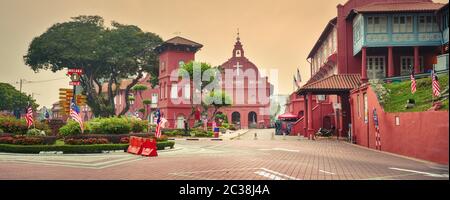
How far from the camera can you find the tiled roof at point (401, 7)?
33.6 metres

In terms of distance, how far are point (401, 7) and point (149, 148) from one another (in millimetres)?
26528

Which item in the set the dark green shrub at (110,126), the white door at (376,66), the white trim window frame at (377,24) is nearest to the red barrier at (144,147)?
the dark green shrub at (110,126)

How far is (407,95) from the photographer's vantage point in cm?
2394

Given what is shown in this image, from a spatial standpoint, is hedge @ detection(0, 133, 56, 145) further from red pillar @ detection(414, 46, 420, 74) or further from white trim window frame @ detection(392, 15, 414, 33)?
red pillar @ detection(414, 46, 420, 74)

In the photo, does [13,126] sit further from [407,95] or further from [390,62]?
[390,62]

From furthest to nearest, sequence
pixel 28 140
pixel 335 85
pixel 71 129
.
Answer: pixel 335 85 < pixel 71 129 < pixel 28 140

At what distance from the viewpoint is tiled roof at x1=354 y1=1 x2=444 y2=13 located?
3359 cm

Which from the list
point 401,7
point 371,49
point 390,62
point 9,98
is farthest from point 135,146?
point 9,98

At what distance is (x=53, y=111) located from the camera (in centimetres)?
11306

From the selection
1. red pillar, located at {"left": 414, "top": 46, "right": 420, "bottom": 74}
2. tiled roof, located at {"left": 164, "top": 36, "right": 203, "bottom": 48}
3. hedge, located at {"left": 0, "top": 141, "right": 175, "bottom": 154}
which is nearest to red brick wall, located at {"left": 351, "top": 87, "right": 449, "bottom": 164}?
red pillar, located at {"left": 414, "top": 46, "right": 420, "bottom": 74}

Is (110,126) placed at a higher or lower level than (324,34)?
lower

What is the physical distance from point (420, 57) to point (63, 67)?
1803 inches

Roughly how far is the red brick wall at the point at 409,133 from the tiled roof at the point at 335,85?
6.35m
